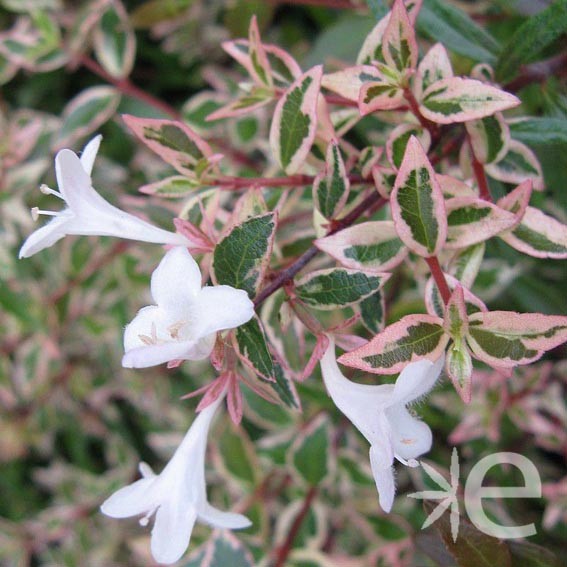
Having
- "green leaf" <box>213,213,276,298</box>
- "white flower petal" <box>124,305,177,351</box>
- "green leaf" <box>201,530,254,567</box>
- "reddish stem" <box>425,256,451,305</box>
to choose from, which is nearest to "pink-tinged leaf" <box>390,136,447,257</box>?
"reddish stem" <box>425,256,451,305</box>

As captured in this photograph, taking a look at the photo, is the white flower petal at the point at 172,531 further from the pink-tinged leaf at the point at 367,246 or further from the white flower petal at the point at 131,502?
the pink-tinged leaf at the point at 367,246

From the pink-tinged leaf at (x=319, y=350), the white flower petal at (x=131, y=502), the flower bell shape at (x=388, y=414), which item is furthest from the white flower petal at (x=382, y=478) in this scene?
the white flower petal at (x=131, y=502)

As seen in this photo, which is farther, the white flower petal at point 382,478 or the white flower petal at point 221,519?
the white flower petal at point 221,519

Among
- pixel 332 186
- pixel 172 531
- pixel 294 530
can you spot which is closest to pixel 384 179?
pixel 332 186

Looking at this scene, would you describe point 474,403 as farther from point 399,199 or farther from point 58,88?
point 58,88

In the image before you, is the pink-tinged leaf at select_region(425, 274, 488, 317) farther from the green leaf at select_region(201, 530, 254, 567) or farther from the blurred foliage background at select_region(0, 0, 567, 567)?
the green leaf at select_region(201, 530, 254, 567)

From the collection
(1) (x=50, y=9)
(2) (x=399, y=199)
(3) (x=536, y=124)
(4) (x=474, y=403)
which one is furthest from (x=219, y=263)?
(1) (x=50, y=9)
